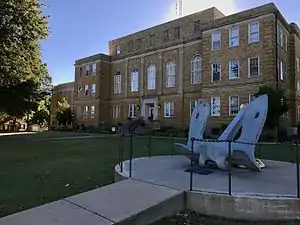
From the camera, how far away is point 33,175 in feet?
27.1

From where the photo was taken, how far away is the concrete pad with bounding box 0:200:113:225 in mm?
4301

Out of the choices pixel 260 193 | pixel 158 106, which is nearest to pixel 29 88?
pixel 158 106

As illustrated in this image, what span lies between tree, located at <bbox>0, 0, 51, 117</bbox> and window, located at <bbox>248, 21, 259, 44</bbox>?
1683 cm

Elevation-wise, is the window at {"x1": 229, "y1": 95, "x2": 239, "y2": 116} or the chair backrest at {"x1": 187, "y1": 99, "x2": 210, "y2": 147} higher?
the window at {"x1": 229, "y1": 95, "x2": 239, "y2": 116}

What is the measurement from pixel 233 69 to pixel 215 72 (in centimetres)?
184

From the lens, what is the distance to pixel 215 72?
27.8 metres

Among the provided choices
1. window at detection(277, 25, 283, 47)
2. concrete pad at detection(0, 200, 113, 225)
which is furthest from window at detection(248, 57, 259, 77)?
concrete pad at detection(0, 200, 113, 225)

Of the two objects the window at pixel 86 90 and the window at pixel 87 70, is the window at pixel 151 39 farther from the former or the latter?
the window at pixel 86 90

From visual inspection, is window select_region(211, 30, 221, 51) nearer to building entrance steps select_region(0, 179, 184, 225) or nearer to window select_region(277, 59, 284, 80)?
window select_region(277, 59, 284, 80)

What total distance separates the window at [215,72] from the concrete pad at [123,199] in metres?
22.9

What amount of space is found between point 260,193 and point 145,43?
37.1 m

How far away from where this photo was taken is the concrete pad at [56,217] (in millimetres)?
4301

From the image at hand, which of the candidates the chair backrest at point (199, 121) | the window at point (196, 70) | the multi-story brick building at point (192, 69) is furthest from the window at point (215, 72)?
the chair backrest at point (199, 121)

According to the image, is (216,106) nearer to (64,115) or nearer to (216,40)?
(216,40)
